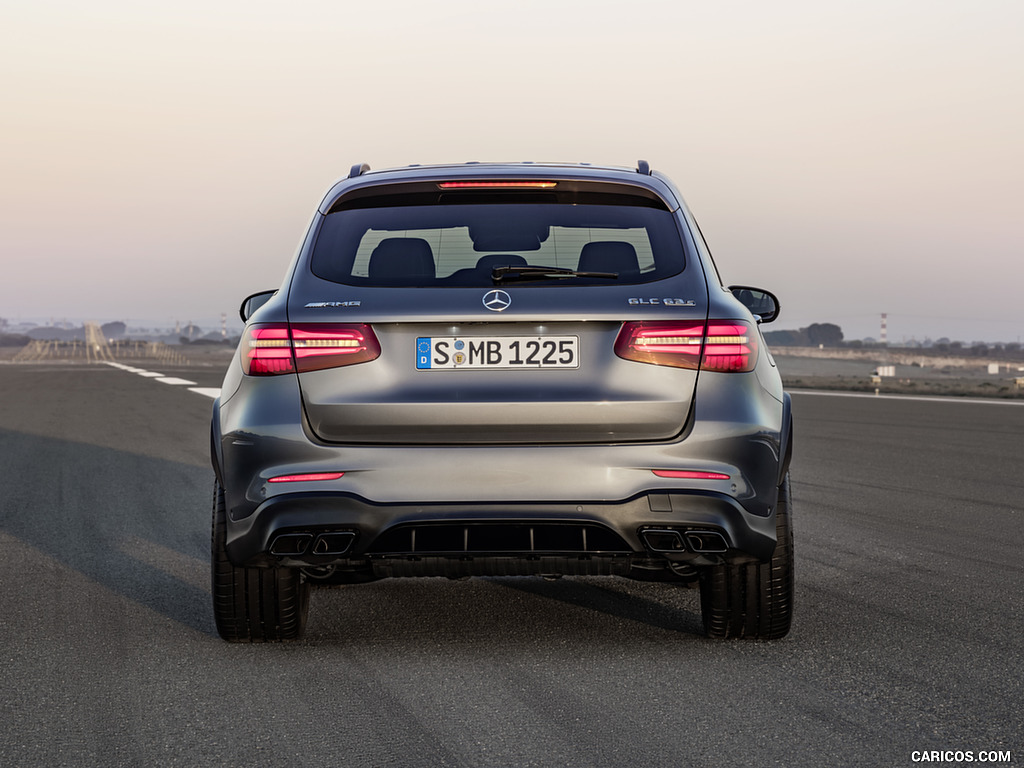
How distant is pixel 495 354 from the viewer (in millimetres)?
4422

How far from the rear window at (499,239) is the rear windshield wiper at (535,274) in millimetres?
35

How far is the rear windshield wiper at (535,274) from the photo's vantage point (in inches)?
180

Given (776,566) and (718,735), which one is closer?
(718,735)

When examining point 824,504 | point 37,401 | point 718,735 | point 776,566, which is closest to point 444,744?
point 718,735

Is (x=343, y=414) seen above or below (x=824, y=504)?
above

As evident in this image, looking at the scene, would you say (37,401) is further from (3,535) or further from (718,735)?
(718,735)

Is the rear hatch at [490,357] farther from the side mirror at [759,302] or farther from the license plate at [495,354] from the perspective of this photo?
the side mirror at [759,302]

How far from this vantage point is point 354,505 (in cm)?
437

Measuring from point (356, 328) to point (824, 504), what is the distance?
18.6 ft

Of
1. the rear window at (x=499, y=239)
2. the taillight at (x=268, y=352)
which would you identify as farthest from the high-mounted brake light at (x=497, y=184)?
the taillight at (x=268, y=352)

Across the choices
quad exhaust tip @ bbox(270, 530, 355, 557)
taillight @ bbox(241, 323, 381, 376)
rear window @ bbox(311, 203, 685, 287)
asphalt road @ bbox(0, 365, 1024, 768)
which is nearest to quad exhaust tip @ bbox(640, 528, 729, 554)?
asphalt road @ bbox(0, 365, 1024, 768)

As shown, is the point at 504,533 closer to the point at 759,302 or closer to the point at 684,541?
the point at 684,541

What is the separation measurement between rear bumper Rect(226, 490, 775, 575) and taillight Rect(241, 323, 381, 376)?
48cm

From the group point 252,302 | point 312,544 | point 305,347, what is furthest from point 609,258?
point 252,302
